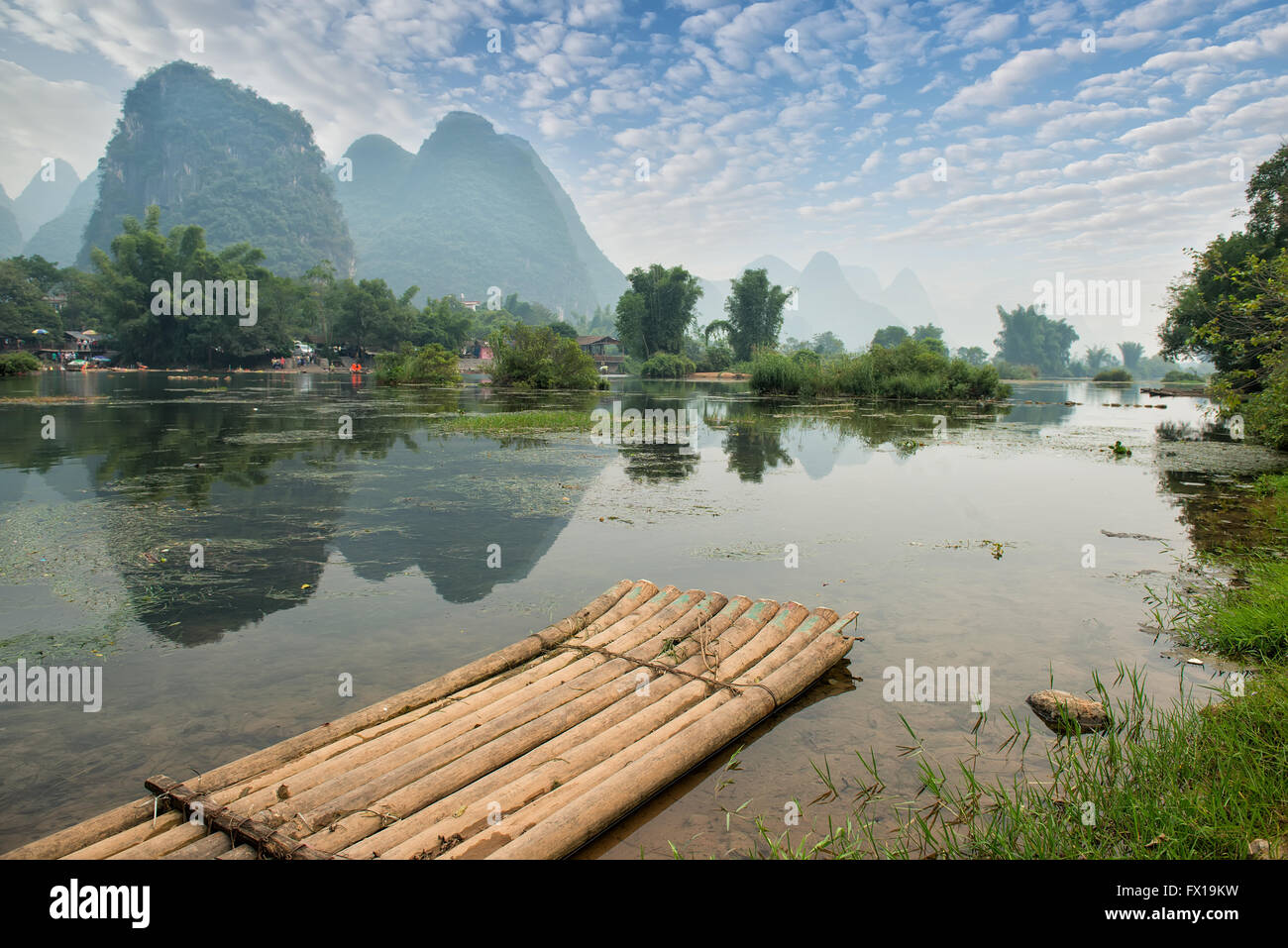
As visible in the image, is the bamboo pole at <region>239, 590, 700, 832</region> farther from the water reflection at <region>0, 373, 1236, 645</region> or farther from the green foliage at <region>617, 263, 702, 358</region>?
the green foliage at <region>617, 263, 702, 358</region>

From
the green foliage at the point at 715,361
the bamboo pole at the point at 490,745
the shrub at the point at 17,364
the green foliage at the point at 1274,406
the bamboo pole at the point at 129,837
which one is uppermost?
the green foliage at the point at 715,361

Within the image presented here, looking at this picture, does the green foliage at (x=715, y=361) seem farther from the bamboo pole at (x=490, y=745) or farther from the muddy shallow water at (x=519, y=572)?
the bamboo pole at (x=490, y=745)

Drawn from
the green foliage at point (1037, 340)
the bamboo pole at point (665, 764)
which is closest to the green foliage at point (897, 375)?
the bamboo pole at point (665, 764)

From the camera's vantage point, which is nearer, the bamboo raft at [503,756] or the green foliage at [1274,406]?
the bamboo raft at [503,756]

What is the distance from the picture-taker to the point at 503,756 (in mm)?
3959

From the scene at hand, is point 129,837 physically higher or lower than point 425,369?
lower

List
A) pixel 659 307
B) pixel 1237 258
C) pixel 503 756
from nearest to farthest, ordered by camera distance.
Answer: pixel 503 756 → pixel 1237 258 → pixel 659 307

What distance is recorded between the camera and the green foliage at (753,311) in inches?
3556

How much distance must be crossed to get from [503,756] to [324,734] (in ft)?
3.50

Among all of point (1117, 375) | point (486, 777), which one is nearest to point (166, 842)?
point (486, 777)

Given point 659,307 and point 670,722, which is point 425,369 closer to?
point 659,307

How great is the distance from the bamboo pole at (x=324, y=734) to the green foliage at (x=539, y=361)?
132ft

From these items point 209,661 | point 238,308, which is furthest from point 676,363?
point 209,661

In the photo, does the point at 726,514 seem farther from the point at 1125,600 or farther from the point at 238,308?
the point at 238,308
